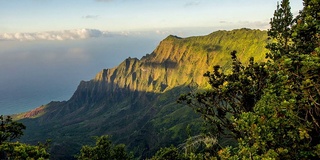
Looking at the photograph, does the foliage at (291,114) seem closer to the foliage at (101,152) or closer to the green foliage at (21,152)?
the green foliage at (21,152)

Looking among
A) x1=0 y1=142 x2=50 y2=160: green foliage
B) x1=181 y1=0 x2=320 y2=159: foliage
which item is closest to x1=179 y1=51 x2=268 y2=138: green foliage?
x1=181 y1=0 x2=320 y2=159: foliage

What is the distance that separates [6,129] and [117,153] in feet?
110

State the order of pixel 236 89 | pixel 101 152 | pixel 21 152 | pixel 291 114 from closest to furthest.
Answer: pixel 291 114
pixel 21 152
pixel 236 89
pixel 101 152

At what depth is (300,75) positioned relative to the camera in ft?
69.7

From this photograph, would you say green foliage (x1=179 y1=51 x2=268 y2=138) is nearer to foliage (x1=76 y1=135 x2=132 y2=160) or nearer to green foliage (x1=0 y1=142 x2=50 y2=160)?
green foliage (x1=0 y1=142 x2=50 y2=160)

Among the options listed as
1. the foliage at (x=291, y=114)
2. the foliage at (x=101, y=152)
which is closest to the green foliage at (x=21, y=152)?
the foliage at (x=291, y=114)

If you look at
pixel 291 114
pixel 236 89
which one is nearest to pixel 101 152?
pixel 236 89

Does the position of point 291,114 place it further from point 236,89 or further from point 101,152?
point 101,152

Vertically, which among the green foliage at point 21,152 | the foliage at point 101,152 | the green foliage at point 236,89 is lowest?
the foliage at point 101,152

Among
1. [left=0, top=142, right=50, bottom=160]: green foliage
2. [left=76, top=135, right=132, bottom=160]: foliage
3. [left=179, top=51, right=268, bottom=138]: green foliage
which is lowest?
[left=76, top=135, right=132, bottom=160]: foliage

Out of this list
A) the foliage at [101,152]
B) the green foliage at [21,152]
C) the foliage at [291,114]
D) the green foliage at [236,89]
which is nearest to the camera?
the foliage at [291,114]

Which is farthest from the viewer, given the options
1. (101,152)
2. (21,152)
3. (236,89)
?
(101,152)

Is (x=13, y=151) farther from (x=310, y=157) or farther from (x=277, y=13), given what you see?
(x=277, y=13)

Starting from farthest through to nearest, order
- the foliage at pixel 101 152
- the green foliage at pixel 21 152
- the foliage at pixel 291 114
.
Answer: the foliage at pixel 101 152
the green foliage at pixel 21 152
the foliage at pixel 291 114
